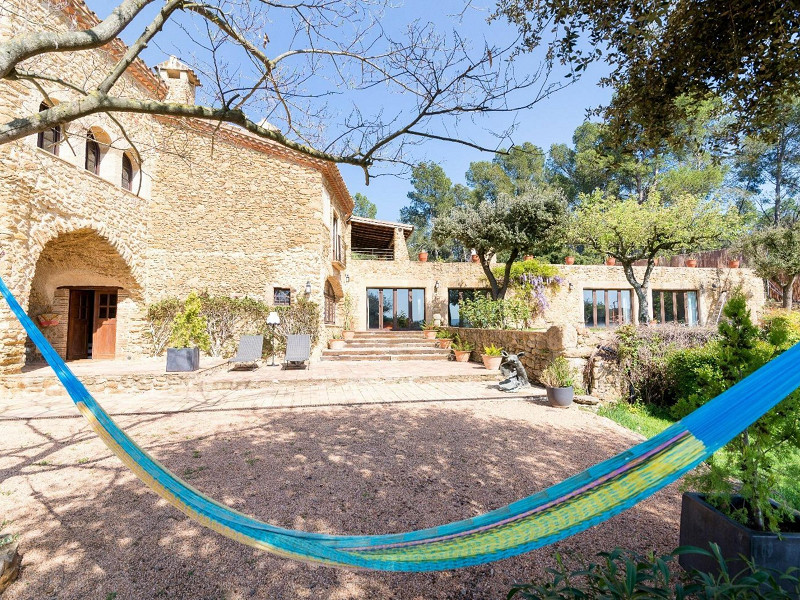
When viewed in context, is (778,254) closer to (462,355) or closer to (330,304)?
(462,355)

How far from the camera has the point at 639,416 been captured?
5.11m

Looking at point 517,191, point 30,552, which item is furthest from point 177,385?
point 517,191

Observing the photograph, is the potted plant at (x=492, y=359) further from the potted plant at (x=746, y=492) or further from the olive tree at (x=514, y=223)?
the potted plant at (x=746, y=492)

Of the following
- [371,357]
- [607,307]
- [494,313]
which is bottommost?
[371,357]

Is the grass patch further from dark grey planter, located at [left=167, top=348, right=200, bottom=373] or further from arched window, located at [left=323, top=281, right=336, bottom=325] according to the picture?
arched window, located at [left=323, top=281, right=336, bottom=325]

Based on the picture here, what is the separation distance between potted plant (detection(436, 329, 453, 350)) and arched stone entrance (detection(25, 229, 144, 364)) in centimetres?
809

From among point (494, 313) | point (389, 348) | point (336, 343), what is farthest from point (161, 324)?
point (494, 313)

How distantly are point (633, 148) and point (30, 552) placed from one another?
4.88 meters

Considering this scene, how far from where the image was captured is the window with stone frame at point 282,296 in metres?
9.83

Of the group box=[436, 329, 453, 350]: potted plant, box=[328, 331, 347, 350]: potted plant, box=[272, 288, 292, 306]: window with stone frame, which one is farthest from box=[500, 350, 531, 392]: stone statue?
box=[272, 288, 292, 306]: window with stone frame

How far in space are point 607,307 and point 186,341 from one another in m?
15.0

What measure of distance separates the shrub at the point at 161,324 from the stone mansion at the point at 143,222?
264 mm

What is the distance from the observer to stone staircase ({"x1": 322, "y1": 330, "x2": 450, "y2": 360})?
9.97 m

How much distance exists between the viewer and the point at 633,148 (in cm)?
297
